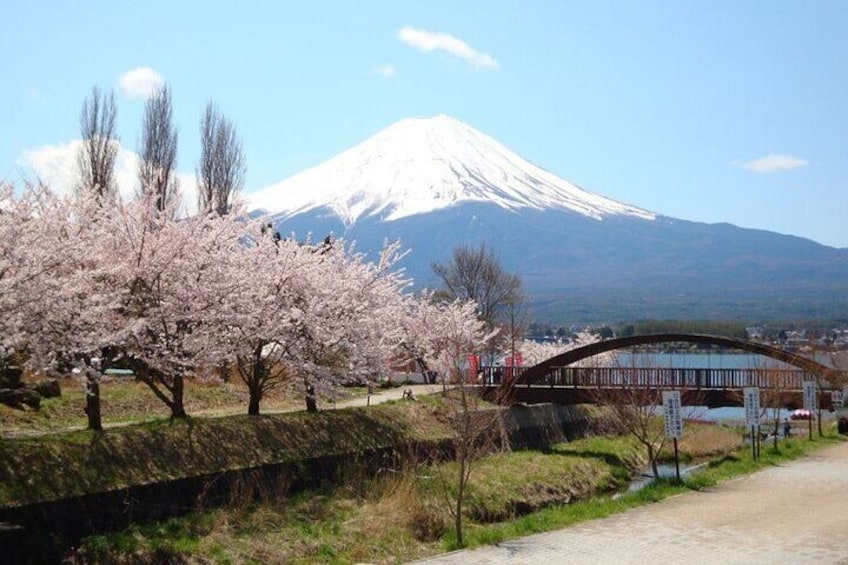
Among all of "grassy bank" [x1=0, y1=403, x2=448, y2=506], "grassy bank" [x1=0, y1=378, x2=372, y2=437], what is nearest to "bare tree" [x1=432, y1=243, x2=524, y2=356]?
"grassy bank" [x1=0, y1=378, x2=372, y2=437]

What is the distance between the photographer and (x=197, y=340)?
17.7m

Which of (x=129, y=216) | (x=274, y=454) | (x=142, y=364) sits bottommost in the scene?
(x=274, y=454)

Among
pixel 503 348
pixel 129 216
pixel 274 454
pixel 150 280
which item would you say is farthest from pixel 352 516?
pixel 503 348

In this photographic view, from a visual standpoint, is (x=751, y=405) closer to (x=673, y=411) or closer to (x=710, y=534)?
(x=673, y=411)

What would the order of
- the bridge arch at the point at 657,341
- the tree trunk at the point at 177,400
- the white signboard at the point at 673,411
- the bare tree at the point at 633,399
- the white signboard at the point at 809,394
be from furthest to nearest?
the bridge arch at the point at 657,341
the white signboard at the point at 809,394
the bare tree at the point at 633,399
the white signboard at the point at 673,411
the tree trunk at the point at 177,400

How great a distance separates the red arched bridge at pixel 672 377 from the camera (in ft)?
99.7

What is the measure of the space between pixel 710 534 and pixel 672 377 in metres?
15.8

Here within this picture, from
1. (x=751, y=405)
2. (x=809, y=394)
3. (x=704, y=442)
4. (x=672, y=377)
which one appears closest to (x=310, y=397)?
(x=751, y=405)

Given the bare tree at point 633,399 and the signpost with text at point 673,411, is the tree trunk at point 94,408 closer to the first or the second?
the signpost with text at point 673,411

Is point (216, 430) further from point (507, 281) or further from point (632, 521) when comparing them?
point (507, 281)

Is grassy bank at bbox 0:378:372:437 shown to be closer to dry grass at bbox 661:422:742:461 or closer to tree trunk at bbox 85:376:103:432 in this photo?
tree trunk at bbox 85:376:103:432

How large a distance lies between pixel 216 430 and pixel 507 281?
138ft

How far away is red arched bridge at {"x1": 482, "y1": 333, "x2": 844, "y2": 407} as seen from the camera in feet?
99.7

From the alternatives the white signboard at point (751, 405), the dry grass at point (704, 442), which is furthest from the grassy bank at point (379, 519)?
the dry grass at point (704, 442)
